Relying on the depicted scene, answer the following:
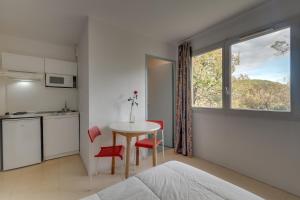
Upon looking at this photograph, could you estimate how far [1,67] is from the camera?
2.75 metres

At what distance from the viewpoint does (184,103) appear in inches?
128

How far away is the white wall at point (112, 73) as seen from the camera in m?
2.44

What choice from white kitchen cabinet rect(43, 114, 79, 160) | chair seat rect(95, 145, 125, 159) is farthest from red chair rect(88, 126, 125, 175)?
white kitchen cabinet rect(43, 114, 79, 160)

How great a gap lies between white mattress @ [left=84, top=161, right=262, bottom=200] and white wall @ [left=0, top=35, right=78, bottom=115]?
10.3ft

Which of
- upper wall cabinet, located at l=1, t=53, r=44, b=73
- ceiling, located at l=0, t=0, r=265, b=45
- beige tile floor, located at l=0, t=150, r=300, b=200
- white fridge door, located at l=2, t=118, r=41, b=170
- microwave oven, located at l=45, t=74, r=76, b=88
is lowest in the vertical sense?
beige tile floor, located at l=0, t=150, r=300, b=200

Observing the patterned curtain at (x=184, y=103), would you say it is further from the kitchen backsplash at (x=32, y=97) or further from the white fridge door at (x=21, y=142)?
the white fridge door at (x=21, y=142)

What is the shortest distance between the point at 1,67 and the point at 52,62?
0.80 m

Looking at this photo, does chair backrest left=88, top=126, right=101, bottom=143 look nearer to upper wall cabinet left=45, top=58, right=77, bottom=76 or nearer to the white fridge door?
the white fridge door

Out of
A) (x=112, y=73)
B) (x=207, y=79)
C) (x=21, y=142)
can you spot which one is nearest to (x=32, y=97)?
(x=21, y=142)

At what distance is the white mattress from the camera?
0.90 meters

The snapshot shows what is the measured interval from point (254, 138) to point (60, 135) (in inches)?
137

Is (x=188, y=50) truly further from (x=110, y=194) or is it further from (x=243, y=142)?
(x=110, y=194)

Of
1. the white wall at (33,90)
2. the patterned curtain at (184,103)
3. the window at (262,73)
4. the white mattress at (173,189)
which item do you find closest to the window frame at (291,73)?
the window at (262,73)

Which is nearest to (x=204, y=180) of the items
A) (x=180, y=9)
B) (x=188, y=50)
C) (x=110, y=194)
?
(x=110, y=194)
